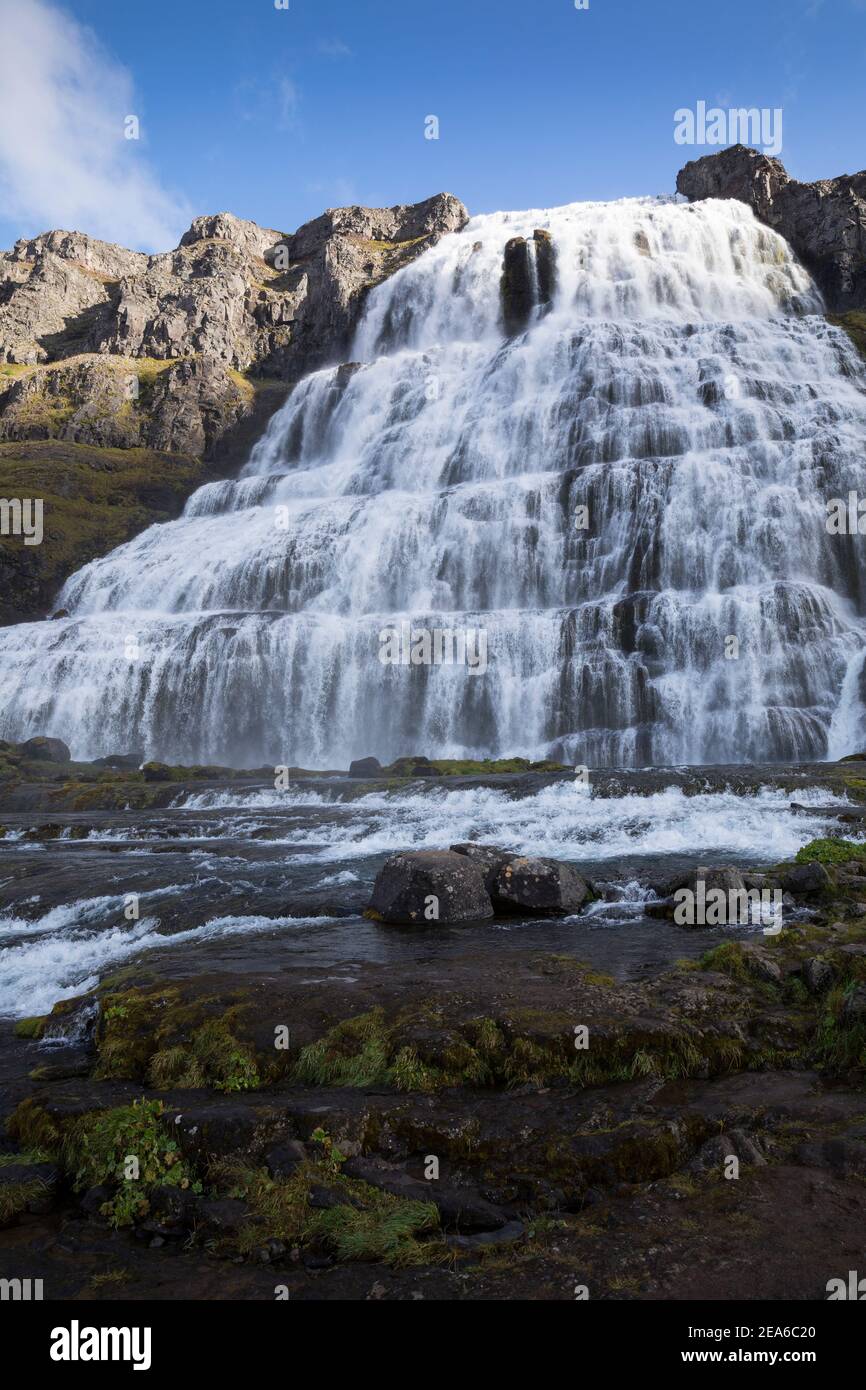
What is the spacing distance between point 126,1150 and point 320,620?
38426 mm

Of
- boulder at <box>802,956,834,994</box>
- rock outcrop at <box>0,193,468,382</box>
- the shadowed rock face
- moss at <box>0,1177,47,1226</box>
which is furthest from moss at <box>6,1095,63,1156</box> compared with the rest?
rock outcrop at <box>0,193,468,382</box>

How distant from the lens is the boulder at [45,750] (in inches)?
1516

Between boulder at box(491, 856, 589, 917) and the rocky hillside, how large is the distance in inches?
2407

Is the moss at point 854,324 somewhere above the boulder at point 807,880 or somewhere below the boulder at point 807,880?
above

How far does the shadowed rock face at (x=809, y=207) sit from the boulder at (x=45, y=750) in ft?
247

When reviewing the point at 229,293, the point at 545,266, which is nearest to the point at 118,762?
the point at 545,266

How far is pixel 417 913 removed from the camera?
40.0 feet

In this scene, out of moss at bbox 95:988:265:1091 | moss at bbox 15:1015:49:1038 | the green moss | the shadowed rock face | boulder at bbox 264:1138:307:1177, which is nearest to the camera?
boulder at bbox 264:1138:307:1177

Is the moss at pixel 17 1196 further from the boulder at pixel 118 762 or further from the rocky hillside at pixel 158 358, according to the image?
the rocky hillside at pixel 158 358

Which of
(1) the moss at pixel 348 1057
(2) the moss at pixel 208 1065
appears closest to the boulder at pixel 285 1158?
(1) the moss at pixel 348 1057

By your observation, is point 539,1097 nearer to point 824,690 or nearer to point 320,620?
point 824,690

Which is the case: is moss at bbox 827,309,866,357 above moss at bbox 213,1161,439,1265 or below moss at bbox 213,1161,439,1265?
above

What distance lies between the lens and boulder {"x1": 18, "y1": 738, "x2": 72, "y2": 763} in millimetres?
38494

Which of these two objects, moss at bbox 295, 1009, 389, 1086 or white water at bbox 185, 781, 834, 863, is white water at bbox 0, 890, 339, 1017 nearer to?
moss at bbox 295, 1009, 389, 1086
